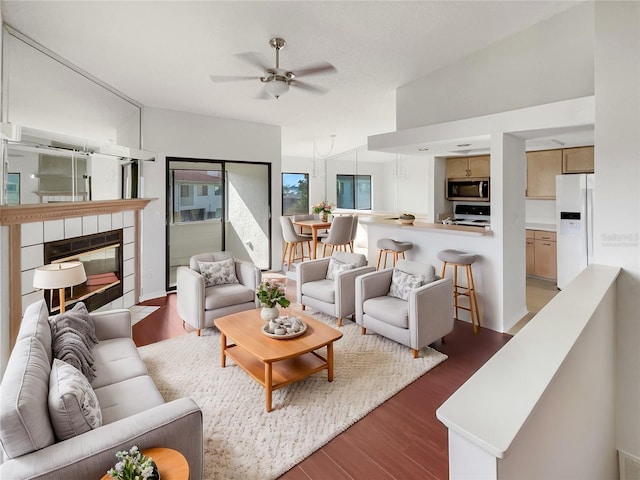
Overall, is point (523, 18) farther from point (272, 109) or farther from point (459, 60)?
point (272, 109)

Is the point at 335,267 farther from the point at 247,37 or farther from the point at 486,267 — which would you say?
the point at 247,37

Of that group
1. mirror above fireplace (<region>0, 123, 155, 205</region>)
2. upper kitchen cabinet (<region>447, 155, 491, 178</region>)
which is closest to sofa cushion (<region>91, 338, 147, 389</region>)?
mirror above fireplace (<region>0, 123, 155, 205</region>)

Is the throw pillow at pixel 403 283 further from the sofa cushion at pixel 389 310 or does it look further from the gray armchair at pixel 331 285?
the gray armchair at pixel 331 285

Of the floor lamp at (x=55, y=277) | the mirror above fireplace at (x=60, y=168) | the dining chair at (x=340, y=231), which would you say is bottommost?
the floor lamp at (x=55, y=277)

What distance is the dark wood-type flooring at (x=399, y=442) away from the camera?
1.97 meters

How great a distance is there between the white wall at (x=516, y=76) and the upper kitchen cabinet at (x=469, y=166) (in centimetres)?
207

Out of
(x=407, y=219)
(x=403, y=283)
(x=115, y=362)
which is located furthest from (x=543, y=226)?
(x=115, y=362)

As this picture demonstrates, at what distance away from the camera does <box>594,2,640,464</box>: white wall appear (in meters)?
2.48

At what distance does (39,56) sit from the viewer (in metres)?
2.99

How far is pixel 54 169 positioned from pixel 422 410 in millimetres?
3760

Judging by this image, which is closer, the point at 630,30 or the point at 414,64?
the point at 630,30

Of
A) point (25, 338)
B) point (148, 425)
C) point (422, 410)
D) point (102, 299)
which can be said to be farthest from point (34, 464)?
point (102, 299)

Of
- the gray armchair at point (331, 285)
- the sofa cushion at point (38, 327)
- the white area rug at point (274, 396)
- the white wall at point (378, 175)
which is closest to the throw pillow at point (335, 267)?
the gray armchair at point (331, 285)

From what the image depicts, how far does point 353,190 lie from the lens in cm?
1088
